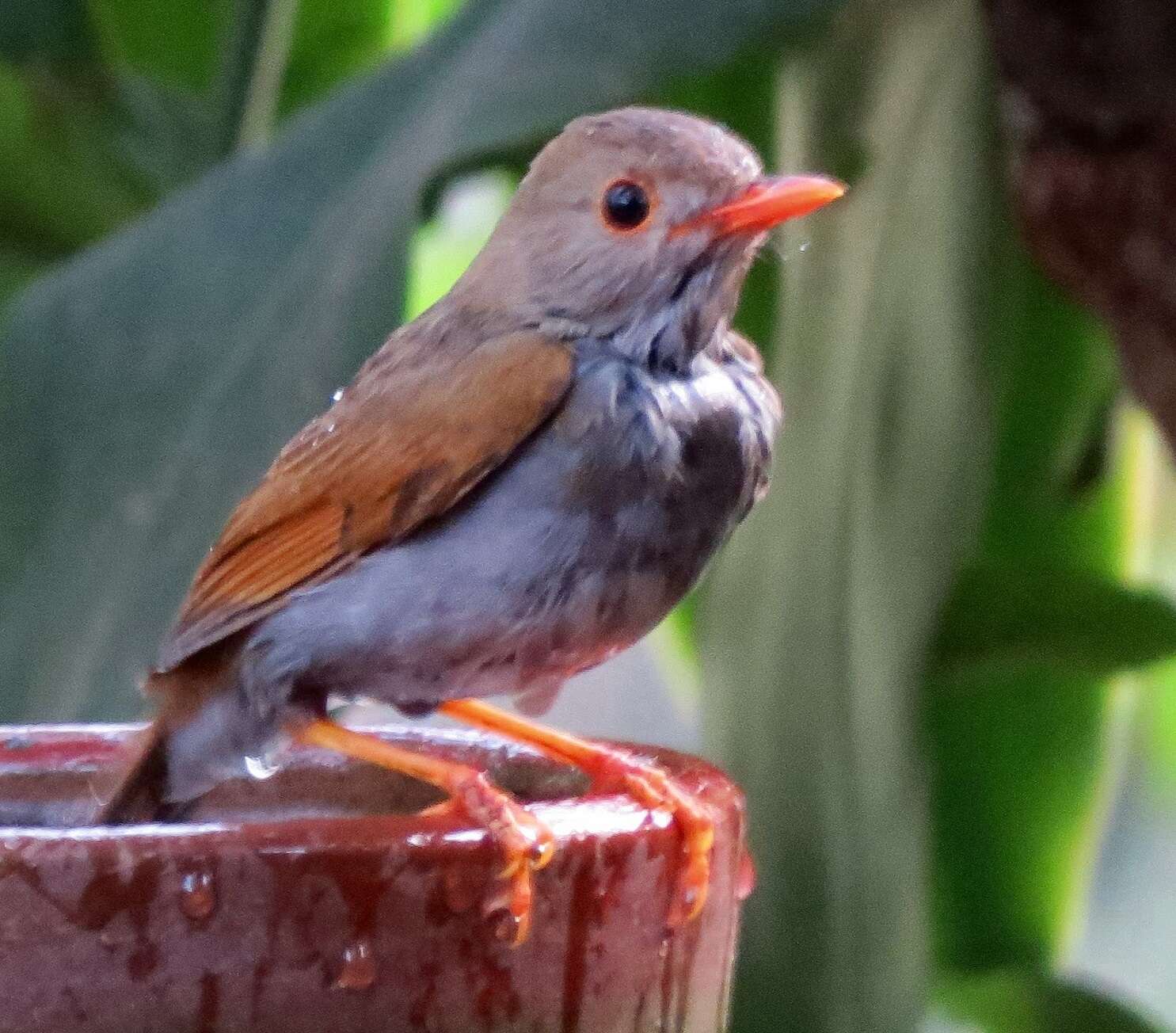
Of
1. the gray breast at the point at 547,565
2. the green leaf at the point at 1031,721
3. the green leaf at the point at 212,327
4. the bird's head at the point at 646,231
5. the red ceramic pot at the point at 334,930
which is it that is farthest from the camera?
the green leaf at the point at 1031,721

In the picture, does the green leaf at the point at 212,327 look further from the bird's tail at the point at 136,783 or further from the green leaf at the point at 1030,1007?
the green leaf at the point at 1030,1007

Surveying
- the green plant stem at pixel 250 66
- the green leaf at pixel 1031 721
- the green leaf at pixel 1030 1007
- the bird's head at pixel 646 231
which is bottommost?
the green leaf at pixel 1030 1007

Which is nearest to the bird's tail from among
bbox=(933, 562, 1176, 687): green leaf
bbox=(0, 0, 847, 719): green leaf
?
bbox=(0, 0, 847, 719): green leaf

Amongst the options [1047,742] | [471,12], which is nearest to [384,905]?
[471,12]

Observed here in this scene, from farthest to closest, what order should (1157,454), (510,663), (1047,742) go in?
(1157,454)
(1047,742)
(510,663)

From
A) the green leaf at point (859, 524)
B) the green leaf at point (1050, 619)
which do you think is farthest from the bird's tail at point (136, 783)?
the green leaf at point (1050, 619)

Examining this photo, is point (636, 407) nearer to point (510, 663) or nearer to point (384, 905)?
point (510, 663)
